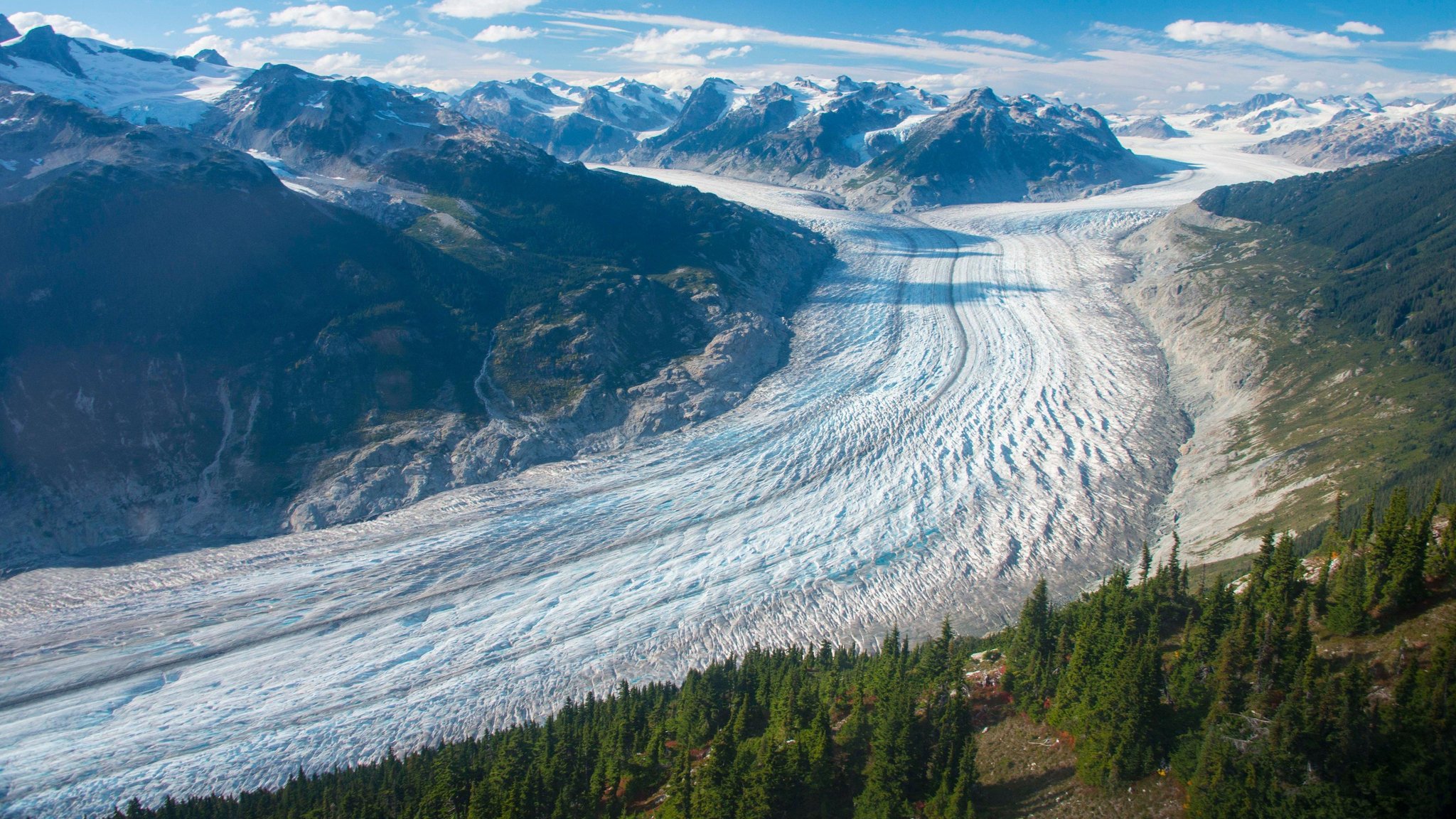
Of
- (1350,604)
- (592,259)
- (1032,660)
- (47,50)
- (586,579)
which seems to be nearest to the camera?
(1350,604)

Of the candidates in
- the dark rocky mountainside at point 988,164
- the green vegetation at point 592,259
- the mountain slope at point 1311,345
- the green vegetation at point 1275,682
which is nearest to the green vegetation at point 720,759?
the green vegetation at point 1275,682

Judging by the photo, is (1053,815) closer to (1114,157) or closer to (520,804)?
(520,804)

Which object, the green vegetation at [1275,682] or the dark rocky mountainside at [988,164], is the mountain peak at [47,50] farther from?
the green vegetation at [1275,682]

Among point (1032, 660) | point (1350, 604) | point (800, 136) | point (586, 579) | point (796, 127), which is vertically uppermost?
point (796, 127)

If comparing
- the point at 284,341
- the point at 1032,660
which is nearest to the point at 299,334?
the point at 284,341

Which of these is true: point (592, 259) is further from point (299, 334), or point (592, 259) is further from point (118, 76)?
point (118, 76)

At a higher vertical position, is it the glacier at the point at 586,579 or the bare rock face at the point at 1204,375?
the bare rock face at the point at 1204,375

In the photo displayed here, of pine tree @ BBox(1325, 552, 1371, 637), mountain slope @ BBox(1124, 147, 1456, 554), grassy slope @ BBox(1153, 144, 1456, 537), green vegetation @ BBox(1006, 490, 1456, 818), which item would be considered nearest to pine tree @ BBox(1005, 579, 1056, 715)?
green vegetation @ BBox(1006, 490, 1456, 818)

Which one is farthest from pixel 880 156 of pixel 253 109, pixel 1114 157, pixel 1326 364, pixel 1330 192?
pixel 1326 364
